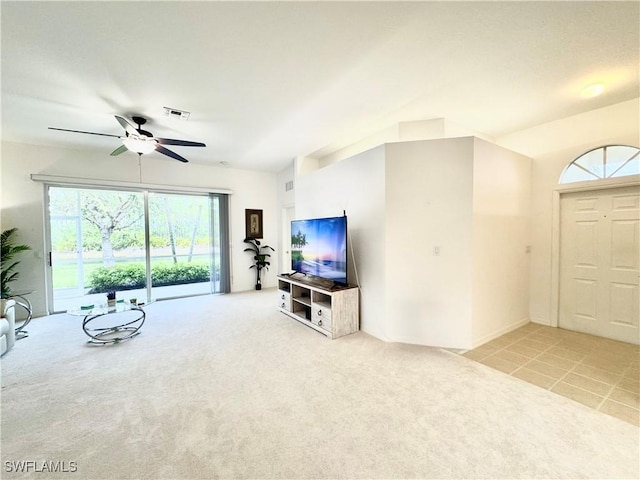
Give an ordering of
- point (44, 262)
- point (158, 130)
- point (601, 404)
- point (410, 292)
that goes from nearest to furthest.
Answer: point (601, 404) → point (410, 292) → point (158, 130) → point (44, 262)

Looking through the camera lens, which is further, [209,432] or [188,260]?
[188,260]

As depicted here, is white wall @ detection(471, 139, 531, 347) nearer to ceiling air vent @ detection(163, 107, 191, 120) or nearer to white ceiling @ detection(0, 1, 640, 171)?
white ceiling @ detection(0, 1, 640, 171)

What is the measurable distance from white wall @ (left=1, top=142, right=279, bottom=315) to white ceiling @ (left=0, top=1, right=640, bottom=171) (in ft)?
2.63

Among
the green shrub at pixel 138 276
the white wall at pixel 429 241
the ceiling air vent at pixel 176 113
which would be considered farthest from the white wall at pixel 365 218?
the green shrub at pixel 138 276

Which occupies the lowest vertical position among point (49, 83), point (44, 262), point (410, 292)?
point (410, 292)

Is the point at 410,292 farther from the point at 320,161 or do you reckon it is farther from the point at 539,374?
the point at 320,161

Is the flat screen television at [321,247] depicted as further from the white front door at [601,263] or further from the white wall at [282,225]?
the white front door at [601,263]

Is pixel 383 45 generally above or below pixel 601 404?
above

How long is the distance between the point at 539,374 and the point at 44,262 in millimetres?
6990

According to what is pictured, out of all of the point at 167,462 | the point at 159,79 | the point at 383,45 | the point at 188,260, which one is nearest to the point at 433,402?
the point at 167,462

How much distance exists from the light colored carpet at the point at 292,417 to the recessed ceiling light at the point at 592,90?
10.2 ft

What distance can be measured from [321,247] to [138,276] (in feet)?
13.0

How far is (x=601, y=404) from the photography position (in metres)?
2.06

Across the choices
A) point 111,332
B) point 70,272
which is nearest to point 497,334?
point 111,332
